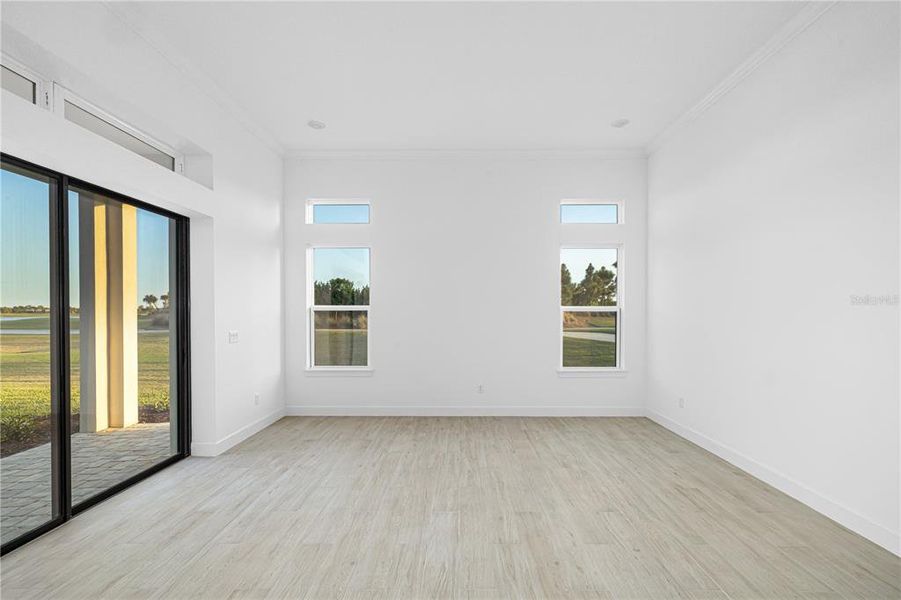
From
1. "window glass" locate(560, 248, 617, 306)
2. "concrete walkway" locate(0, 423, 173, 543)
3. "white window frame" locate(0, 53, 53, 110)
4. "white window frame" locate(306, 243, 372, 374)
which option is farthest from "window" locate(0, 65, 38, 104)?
"window glass" locate(560, 248, 617, 306)

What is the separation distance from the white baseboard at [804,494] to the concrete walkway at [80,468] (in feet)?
15.6

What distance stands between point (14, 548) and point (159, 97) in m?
2.98

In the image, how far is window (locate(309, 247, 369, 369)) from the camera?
554 cm

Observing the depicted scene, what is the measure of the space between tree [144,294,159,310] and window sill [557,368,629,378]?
425 centimetres

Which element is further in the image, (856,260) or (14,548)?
(856,260)

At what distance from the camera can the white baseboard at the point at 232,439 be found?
394cm

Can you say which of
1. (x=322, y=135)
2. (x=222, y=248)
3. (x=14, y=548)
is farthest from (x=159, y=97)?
(x=14, y=548)

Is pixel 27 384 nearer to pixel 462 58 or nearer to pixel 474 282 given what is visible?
pixel 462 58

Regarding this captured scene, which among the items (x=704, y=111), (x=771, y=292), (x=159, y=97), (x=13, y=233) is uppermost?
(x=704, y=111)

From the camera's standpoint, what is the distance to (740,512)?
2.82 m

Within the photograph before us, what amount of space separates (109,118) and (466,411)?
438 cm

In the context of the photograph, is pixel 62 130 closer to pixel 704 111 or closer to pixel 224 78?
pixel 224 78

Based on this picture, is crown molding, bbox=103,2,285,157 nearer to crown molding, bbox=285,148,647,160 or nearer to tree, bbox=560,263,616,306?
crown molding, bbox=285,148,647,160

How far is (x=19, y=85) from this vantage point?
2430 mm
